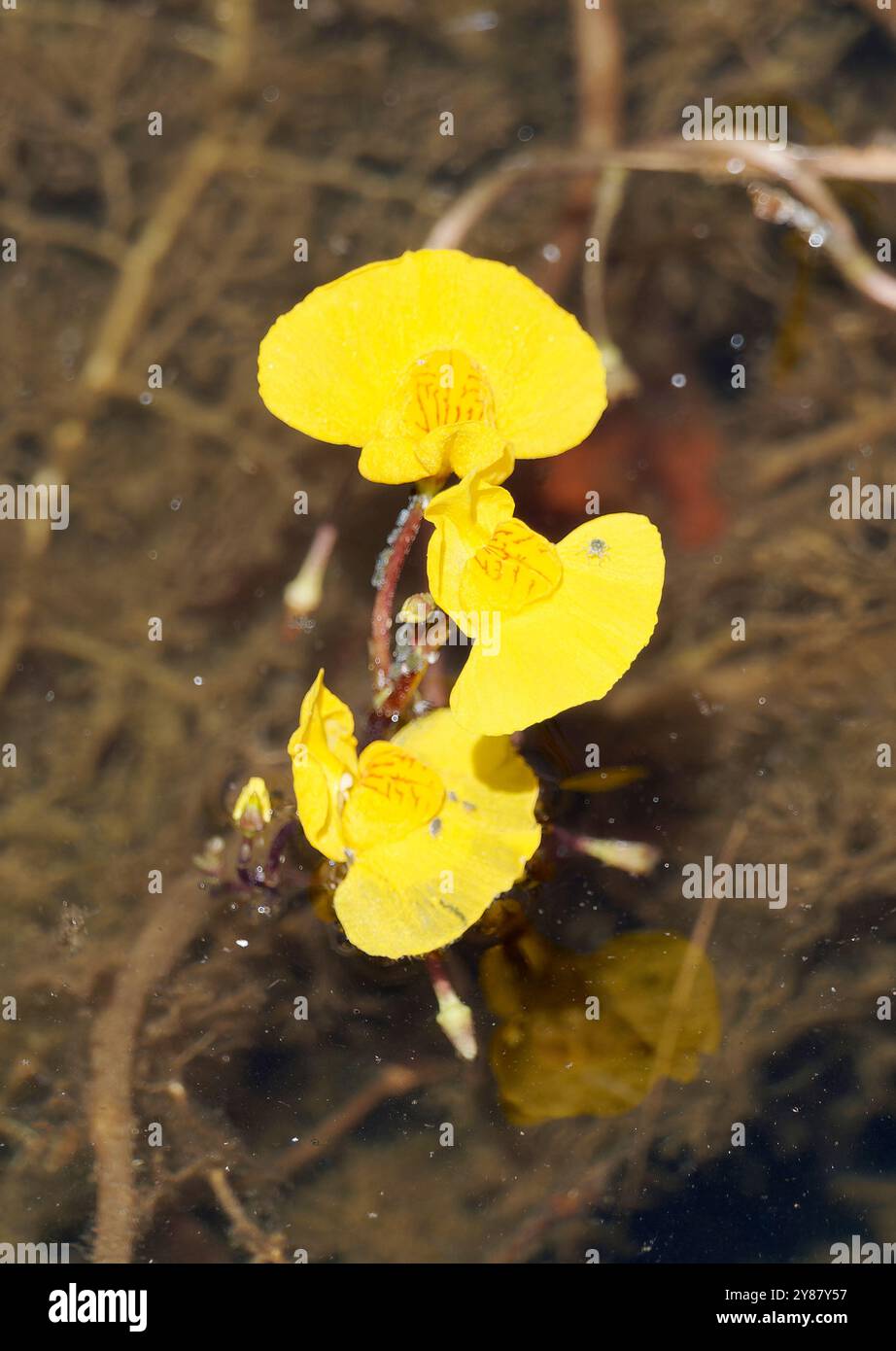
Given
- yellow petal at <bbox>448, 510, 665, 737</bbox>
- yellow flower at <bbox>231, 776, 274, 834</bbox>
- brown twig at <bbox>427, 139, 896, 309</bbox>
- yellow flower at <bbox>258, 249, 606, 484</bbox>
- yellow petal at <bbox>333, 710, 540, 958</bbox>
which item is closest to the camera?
yellow petal at <bbox>448, 510, 665, 737</bbox>

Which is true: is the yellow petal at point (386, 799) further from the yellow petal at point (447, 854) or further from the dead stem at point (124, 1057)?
the dead stem at point (124, 1057)

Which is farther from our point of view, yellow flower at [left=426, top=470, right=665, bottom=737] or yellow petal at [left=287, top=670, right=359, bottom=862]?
yellow petal at [left=287, top=670, right=359, bottom=862]

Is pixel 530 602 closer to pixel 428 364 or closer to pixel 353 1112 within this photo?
pixel 428 364

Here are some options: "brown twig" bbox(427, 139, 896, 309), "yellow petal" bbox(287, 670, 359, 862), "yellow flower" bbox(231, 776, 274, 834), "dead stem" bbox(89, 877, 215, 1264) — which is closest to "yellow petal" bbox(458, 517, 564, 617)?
"yellow petal" bbox(287, 670, 359, 862)

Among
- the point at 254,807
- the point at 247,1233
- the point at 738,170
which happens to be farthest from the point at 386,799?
the point at 738,170

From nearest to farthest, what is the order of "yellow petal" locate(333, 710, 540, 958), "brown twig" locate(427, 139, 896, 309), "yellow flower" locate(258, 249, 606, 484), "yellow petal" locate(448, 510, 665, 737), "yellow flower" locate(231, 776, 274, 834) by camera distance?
"yellow petal" locate(448, 510, 665, 737) < "yellow flower" locate(258, 249, 606, 484) < "yellow petal" locate(333, 710, 540, 958) < "yellow flower" locate(231, 776, 274, 834) < "brown twig" locate(427, 139, 896, 309)

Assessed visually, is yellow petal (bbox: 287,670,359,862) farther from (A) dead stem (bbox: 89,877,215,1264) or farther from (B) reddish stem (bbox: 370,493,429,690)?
(A) dead stem (bbox: 89,877,215,1264)

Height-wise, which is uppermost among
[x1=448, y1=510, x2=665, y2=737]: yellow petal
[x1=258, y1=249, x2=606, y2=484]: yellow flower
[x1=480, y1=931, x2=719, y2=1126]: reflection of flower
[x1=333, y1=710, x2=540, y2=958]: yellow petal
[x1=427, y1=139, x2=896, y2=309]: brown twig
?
[x1=427, y1=139, x2=896, y2=309]: brown twig

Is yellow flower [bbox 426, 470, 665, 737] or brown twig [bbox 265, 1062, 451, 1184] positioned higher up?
yellow flower [bbox 426, 470, 665, 737]

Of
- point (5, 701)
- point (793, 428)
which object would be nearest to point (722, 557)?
point (793, 428)
